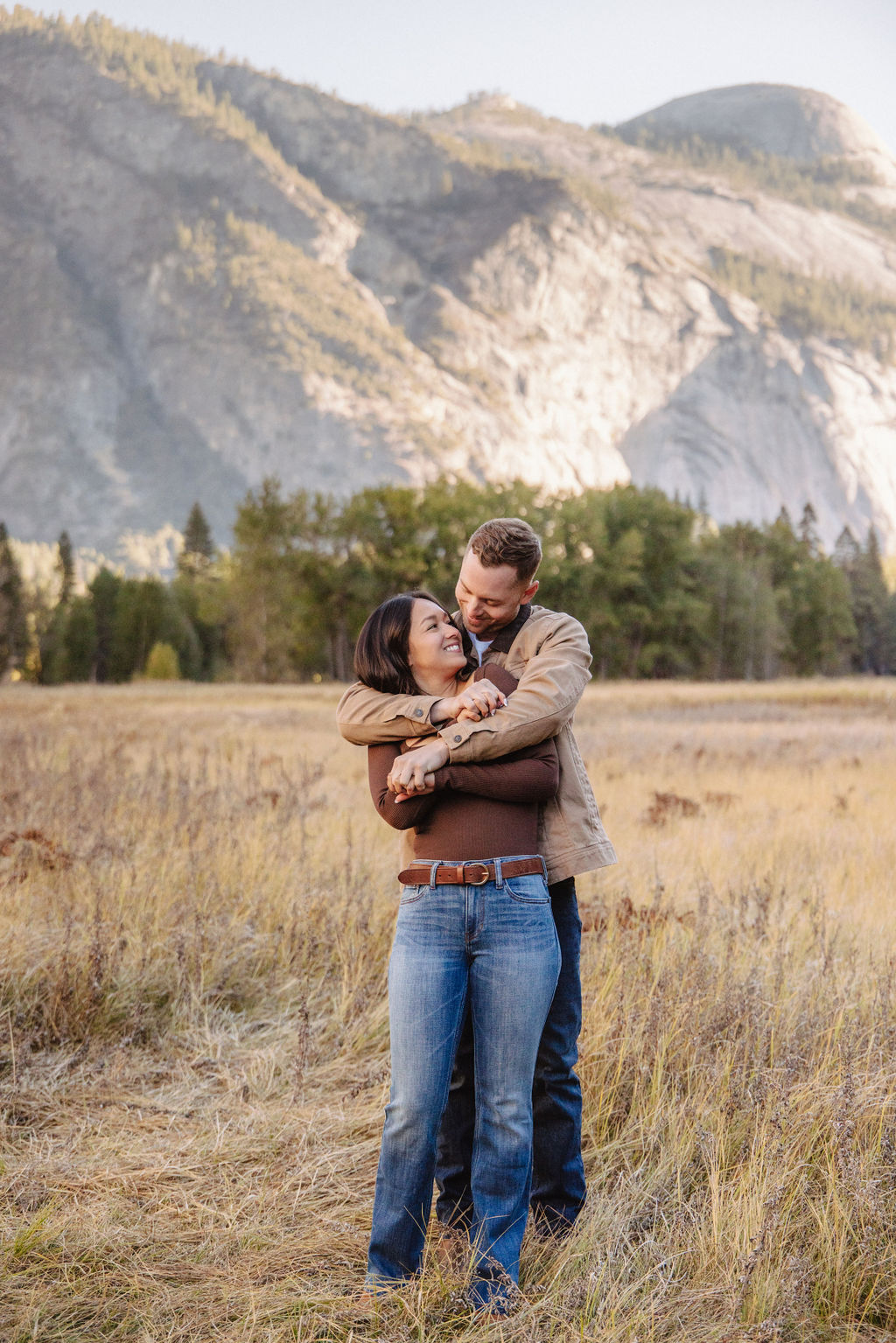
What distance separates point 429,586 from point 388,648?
55428 millimetres

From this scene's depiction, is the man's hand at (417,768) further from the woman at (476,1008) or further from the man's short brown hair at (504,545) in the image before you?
the man's short brown hair at (504,545)

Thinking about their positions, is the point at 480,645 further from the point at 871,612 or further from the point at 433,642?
the point at 871,612

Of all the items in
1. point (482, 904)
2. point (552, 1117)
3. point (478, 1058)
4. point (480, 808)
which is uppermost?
point (480, 808)

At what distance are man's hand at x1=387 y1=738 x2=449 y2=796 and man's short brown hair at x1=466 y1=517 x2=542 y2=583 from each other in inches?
21.4

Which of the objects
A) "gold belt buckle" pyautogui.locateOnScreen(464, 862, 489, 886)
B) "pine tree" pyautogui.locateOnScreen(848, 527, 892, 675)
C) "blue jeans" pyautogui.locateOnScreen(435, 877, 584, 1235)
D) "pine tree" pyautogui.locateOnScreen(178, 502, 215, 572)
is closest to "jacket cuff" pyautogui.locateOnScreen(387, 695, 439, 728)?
"gold belt buckle" pyautogui.locateOnScreen(464, 862, 489, 886)

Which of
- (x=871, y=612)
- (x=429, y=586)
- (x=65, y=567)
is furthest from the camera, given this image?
(x=871, y=612)

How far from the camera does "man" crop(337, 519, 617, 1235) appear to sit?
2475 mm

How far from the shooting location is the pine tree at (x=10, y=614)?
66500 millimetres

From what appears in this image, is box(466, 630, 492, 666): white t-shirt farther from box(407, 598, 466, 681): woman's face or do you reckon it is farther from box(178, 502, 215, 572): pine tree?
box(178, 502, 215, 572): pine tree

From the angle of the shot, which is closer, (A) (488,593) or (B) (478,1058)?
(B) (478,1058)

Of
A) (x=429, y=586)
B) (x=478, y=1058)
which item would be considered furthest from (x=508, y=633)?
(x=429, y=586)

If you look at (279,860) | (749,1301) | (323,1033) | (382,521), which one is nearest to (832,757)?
(279,860)

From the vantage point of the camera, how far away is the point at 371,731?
262 centimetres

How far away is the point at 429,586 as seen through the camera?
57875mm
